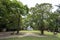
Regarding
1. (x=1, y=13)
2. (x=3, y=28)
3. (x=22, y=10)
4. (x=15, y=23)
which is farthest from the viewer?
(x=3, y=28)

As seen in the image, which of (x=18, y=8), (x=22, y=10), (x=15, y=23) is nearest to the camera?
(x=18, y=8)

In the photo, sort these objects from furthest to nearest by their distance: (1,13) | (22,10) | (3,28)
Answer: (3,28), (22,10), (1,13)

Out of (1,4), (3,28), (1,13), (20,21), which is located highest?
(1,4)

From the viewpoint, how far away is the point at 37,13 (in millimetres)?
18438

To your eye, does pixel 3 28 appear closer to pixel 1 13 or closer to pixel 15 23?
pixel 15 23

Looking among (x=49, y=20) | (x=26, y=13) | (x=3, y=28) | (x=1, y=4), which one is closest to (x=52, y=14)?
(x=49, y=20)

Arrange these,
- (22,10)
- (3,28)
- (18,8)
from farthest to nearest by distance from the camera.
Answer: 1. (3,28)
2. (22,10)
3. (18,8)

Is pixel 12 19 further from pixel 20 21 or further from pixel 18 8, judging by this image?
pixel 18 8

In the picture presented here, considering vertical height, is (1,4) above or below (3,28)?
above

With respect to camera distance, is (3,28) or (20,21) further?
(3,28)

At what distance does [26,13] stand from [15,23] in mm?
2094

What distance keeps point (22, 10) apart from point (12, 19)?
6.95 ft

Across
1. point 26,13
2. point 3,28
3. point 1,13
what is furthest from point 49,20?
point 3,28

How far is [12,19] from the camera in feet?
61.2
